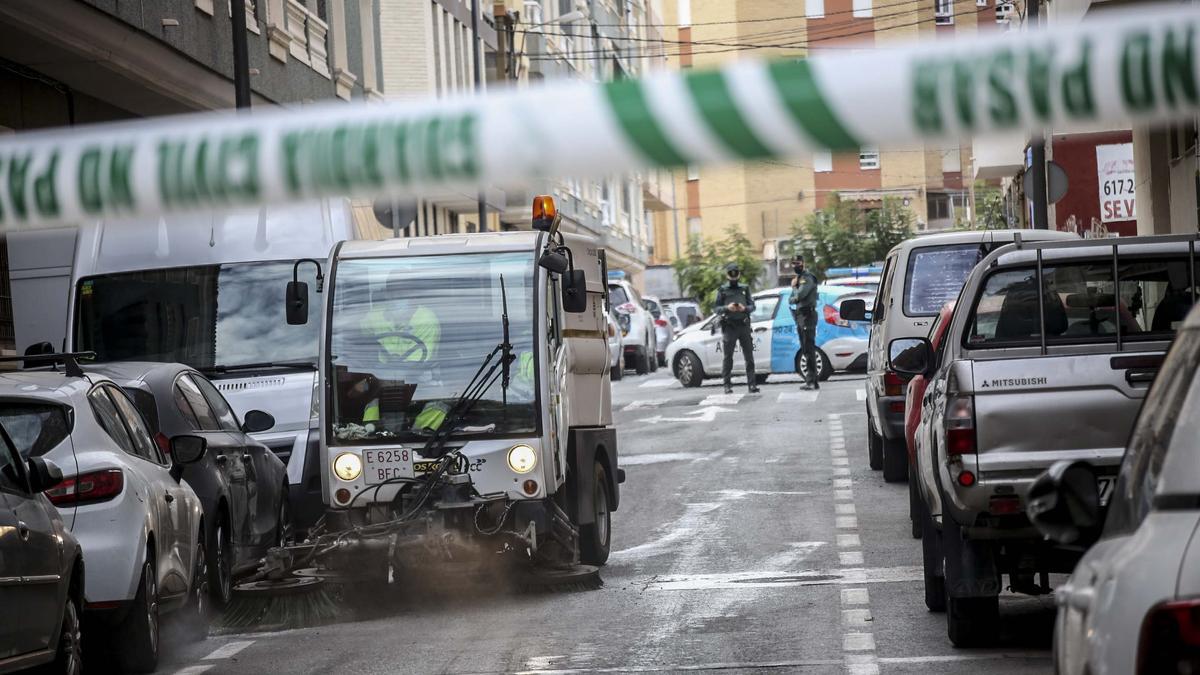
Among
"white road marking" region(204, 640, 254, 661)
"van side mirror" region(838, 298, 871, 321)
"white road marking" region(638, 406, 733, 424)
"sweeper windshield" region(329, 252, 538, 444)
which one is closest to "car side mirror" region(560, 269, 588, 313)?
"sweeper windshield" region(329, 252, 538, 444)

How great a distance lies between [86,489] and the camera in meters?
9.88

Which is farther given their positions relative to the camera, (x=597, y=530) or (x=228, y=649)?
(x=597, y=530)

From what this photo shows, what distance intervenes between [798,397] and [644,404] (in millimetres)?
2673

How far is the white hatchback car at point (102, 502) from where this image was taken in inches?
384

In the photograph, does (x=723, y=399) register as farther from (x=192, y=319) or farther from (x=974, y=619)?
(x=974, y=619)

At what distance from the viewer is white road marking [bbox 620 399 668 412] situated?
99.0 ft

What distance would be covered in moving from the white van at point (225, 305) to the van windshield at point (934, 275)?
4972 mm

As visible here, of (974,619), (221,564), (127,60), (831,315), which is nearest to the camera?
(974,619)

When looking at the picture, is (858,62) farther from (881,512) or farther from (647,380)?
(647,380)

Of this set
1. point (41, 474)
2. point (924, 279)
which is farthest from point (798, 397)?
point (41, 474)

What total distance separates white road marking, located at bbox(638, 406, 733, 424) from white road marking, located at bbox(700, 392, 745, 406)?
0.66 m

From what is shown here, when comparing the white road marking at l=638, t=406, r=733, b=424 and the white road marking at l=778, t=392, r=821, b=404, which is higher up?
the white road marking at l=778, t=392, r=821, b=404

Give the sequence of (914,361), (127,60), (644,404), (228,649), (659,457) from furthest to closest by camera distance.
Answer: (644,404) < (659,457) < (127,60) < (228,649) < (914,361)

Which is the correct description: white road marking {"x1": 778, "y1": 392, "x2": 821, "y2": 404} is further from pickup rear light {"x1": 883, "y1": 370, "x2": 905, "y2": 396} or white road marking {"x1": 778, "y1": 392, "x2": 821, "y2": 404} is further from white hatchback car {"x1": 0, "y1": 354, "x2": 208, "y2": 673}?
white hatchback car {"x1": 0, "y1": 354, "x2": 208, "y2": 673}
